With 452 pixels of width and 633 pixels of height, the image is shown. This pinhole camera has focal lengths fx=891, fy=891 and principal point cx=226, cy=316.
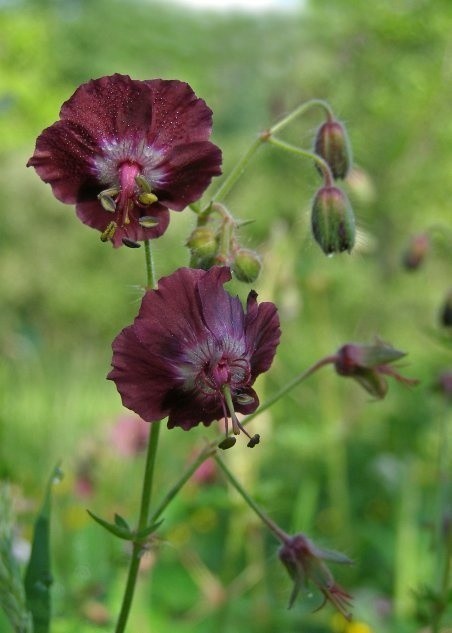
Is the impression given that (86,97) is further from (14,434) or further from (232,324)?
(14,434)

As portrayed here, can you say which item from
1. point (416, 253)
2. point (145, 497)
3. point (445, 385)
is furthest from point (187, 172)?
point (416, 253)

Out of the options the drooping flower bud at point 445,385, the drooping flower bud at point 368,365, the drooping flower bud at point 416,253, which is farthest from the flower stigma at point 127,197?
the drooping flower bud at point 416,253

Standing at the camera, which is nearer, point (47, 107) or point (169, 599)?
point (169, 599)

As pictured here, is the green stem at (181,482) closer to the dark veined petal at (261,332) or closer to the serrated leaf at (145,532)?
the serrated leaf at (145,532)

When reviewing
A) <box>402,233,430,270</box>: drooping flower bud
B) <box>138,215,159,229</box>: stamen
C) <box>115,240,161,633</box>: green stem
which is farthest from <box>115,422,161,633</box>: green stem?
<box>402,233,430,270</box>: drooping flower bud

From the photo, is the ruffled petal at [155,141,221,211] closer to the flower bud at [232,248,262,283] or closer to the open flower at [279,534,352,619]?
the flower bud at [232,248,262,283]

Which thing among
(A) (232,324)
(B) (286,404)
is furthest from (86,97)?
(B) (286,404)
